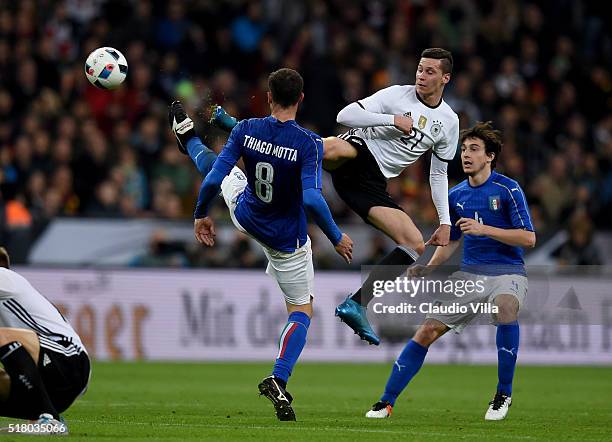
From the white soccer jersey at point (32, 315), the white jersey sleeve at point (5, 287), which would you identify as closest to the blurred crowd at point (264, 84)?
the white soccer jersey at point (32, 315)

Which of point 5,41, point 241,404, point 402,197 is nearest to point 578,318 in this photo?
point 402,197

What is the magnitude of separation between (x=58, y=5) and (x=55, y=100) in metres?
2.59

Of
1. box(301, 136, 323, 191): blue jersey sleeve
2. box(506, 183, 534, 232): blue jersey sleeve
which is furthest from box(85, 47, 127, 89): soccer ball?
box(506, 183, 534, 232): blue jersey sleeve

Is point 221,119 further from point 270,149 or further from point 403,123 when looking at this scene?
point 403,123

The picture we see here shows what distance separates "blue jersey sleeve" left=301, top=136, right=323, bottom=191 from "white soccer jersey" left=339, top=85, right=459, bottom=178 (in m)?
1.18

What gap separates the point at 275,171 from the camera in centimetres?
1004

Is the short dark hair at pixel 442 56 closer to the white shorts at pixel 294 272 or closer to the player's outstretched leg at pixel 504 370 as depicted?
the white shorts at pixel 294 272

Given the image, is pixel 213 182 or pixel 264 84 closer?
pixel 213 182

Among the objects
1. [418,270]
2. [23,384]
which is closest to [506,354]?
[418,270]

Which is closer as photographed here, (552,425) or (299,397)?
(552,425)

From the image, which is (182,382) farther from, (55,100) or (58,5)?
(58,5)

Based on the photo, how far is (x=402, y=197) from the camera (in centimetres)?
2012

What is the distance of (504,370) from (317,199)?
2531mm

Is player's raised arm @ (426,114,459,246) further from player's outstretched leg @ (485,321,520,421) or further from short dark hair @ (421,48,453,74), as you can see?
player's outstretched leg @ (485,321,520,421)
